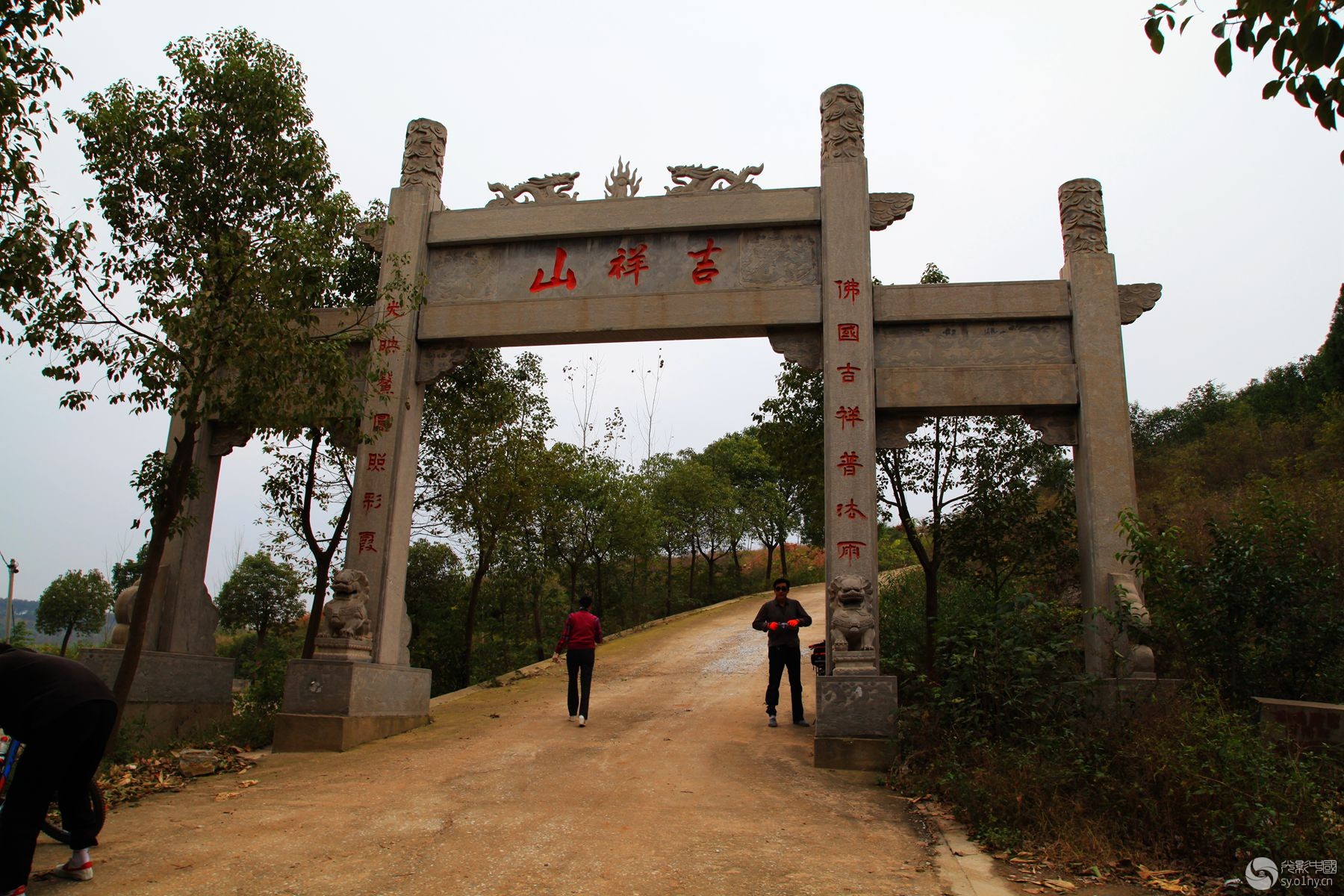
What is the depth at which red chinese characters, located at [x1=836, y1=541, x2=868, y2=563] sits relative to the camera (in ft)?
24.2

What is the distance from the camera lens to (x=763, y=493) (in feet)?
85.8

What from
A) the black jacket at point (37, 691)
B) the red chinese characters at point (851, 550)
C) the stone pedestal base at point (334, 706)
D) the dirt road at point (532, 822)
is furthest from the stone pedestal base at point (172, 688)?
the red chinese characters at point (851, 550)

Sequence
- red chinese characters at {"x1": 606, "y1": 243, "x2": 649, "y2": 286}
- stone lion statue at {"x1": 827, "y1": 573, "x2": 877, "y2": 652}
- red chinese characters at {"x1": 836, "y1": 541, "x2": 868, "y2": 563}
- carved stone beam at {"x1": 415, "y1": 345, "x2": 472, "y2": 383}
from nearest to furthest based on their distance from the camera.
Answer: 1. stone lion statue at {"x1": 827, "y1": 573, "x2": 877, "y2": 652}
2. red chinese characters at {"x1": 836, "y1": 541, "x2": 868, "y2": 563}
3. red chinese characters at {"x1": 606, "y1": 243, "x2": 649, "y2": 286}
4. carved stone beam at {"x1": 415, "y1": 345, "x2": 472, "y2": 383}

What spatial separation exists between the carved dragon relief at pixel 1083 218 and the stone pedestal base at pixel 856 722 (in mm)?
4344

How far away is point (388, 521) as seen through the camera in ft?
26.7

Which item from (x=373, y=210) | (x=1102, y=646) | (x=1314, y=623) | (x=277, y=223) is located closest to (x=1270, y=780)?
(x=1314, y=623)

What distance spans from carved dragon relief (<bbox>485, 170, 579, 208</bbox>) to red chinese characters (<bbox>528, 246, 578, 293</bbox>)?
25.7 inches

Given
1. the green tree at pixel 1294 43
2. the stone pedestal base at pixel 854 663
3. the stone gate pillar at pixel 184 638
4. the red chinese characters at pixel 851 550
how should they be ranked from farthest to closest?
the stone gate pillar at pixel 184 638 < the red chinese characters at pixel 851 550 < the stone pedestal base at pixel 854 663 < the green tree at pixel 1294 43

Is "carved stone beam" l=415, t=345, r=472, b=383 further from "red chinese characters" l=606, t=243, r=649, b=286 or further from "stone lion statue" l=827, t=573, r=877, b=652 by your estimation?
"stone lion statue" l=827, t=573, r=877, b=652

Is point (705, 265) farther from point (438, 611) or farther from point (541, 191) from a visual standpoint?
point (438, 611)

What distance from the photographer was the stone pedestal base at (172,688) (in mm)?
7594

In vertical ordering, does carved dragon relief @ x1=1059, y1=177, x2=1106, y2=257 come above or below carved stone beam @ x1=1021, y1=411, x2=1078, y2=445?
above

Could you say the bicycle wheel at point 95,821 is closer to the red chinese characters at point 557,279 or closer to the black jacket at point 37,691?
the black jacket at point 37,691

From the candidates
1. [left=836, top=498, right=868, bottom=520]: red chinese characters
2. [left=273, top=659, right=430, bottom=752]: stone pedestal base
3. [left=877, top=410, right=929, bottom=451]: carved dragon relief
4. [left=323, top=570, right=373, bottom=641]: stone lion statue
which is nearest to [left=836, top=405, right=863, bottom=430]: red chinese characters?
[left=877, top=410, right=929, bottom=451]: carved dragon relief
